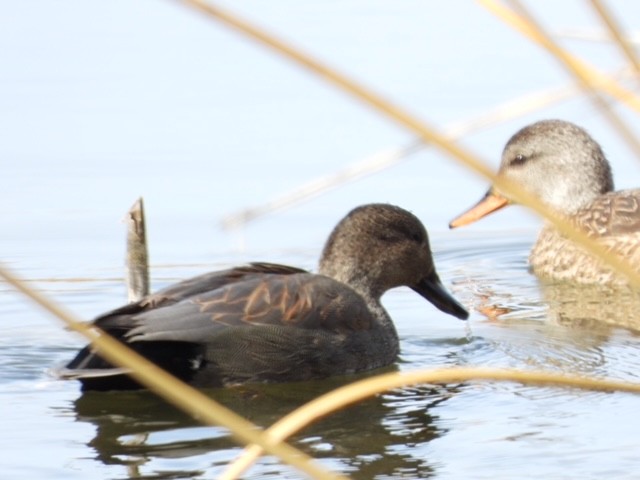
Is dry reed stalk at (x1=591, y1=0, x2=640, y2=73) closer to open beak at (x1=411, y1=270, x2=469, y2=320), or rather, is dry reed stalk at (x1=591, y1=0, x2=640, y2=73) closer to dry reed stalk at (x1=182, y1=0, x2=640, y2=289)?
dry reed stalk at (x1=182, y1=0, x2=640, y2=289)

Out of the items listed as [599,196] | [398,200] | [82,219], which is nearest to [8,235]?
[82,219]

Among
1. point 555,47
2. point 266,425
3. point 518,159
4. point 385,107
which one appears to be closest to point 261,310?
point 266,425

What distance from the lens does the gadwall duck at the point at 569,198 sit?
9773 mm

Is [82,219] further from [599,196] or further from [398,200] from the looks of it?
[599,196]

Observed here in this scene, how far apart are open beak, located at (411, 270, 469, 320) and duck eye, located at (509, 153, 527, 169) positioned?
3197mm

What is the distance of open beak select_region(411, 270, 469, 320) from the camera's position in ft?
24.8

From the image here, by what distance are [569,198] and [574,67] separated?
28.4ft

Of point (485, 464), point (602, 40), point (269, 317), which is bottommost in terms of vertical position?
point (485, 464)

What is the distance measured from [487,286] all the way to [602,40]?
6.08 meters

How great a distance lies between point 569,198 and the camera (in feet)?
36.2

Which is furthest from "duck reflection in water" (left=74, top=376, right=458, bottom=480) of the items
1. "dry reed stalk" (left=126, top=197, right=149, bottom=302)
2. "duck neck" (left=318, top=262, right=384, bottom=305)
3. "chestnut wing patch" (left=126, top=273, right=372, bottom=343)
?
"dry reed stalk" (left=126, top=197, right=149, bottom=302)

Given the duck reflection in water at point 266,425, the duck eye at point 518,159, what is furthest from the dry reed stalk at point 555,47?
the duck eye at point 518,159

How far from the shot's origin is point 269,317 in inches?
250

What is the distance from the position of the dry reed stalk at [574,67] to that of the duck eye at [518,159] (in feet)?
26.7
